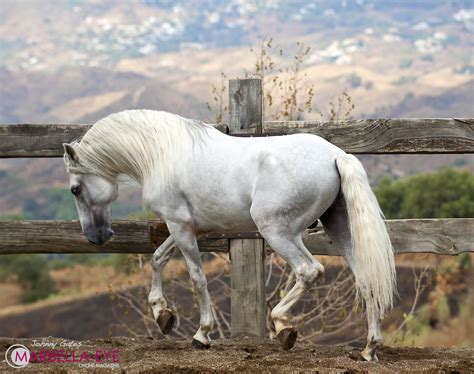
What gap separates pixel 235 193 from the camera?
4543 mm

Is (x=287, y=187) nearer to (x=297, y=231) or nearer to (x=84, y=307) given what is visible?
(x=297, y=231)

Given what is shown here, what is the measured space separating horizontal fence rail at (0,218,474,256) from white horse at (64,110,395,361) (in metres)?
0.59

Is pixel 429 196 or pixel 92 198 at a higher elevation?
pixel 92 198

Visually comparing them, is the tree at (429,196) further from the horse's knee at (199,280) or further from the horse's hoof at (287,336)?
the horse's hoof at (287,336)

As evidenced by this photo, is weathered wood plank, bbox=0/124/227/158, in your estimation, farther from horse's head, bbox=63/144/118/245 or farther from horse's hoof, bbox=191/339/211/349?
horse's hoof, bbox=191/339/211/349

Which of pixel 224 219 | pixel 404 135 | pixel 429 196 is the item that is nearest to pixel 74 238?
pixel 224 219

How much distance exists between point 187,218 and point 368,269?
1.12 meters

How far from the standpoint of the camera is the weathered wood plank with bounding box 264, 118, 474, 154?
544 cm

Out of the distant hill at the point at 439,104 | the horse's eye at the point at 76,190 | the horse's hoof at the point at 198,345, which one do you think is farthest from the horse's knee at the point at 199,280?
the distant hill at the point at 439,104

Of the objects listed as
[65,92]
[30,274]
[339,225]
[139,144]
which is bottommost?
[65,92]

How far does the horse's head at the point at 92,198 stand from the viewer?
496 centimetres

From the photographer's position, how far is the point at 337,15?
Answer: 154125 millimetres

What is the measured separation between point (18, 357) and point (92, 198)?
106cm

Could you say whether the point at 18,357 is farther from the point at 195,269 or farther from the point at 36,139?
the point at 36,139
